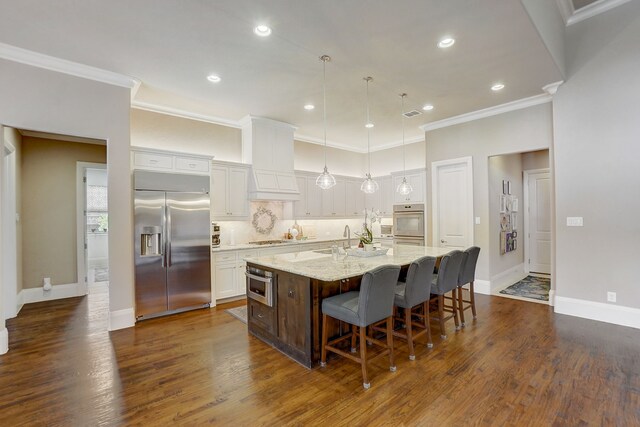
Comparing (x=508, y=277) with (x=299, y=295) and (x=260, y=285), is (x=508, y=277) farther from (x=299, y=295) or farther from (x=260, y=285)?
(x=260, y=285)

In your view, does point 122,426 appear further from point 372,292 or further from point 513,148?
point 513,148

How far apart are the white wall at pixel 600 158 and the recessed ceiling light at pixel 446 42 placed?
230 centimetres

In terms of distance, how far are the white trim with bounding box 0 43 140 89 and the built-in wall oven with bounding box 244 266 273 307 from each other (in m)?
2.88

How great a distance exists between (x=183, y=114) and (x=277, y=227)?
8.92 feet

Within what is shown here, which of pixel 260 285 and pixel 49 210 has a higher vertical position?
pixel 49 210

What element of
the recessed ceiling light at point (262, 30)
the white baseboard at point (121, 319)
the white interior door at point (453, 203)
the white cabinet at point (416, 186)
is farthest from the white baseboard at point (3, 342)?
the white cabinet at point (416, 186)

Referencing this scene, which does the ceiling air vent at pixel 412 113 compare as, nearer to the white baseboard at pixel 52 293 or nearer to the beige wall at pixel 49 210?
the beige wall at pixel 49 210

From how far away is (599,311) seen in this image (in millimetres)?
3998

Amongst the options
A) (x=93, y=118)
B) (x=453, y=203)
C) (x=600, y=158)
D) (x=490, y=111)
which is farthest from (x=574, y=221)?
(x=93, y=118)

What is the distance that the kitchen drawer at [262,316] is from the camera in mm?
3248

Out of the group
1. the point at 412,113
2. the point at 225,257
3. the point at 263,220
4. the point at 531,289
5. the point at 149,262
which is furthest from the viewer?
the point at 263,220

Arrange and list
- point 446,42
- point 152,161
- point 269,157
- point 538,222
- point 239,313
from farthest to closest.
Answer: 1. point 538,222
2. point 269,157
3. point 239,313
4. point 152,161
5. point 446,42

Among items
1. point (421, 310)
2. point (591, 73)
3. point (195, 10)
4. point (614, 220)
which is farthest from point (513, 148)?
point (195, 10)

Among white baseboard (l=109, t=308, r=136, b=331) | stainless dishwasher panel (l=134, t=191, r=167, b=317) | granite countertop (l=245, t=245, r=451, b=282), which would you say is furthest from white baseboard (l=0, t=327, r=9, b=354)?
granite countertop (l=245, t=245, r=451, b=282)
